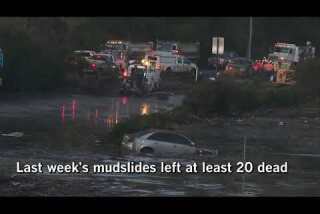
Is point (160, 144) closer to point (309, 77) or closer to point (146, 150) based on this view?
point (146, 150)

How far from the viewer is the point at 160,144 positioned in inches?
414

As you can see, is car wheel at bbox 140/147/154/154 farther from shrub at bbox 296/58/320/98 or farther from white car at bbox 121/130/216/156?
shrub at bbox 296/58/320/98

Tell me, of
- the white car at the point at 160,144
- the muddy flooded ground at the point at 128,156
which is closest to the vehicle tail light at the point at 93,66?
the muddy flooded ground at the point at 128,156

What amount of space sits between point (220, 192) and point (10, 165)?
2282 mm

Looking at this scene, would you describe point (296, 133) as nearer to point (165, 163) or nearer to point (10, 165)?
point (165, 163)

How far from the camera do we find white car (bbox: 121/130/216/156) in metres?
10.0

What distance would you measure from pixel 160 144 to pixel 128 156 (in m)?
0.82

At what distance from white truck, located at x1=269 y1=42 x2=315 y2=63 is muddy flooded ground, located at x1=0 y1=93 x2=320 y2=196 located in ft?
3.15

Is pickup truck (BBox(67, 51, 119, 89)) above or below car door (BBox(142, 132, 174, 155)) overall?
above

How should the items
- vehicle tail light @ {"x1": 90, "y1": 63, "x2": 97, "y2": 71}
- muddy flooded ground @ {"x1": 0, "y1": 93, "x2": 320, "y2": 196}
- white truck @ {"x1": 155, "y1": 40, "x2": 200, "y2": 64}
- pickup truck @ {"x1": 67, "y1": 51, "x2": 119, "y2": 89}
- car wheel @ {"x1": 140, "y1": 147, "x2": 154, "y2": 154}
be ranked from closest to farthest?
1. muddy flooded ground @ {"x1": 0, "y1": 93, "x2": 320, "y2": 196}
2. car wheel @ {"x1": 140, "y1": 147, "x2": 154, "y2": 154}
3. white truck @ {"x1": 155, "y1": 40, "x2": 200, "y2": 64}
4. pickup truck @ {"x1": 67, "y1": 51, "x2": 119, "y2": 89}
5. vehicle tail light @ {"x1": 90, "y1": 63, "x2": 97, "y2": 71}

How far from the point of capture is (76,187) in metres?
8.57

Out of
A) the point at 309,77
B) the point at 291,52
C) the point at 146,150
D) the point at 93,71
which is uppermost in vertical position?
the point at 291,52

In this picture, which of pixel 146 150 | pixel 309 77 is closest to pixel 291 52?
pixel 309 77

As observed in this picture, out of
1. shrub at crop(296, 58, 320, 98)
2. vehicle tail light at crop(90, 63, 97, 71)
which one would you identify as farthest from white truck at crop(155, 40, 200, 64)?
shrub at crop(296, 58, 320, 98)
